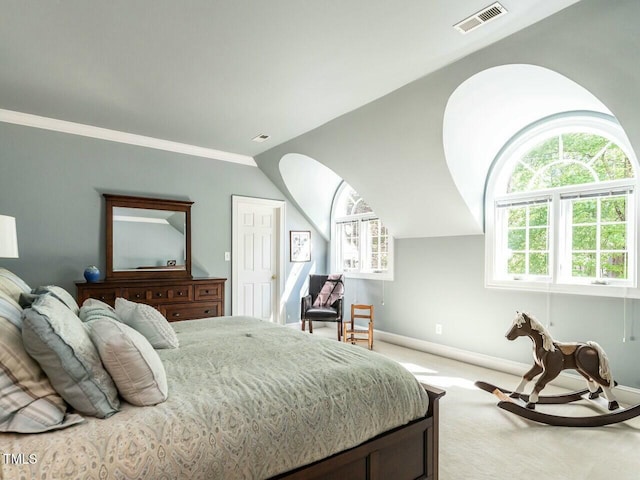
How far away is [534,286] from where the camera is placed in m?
3.66

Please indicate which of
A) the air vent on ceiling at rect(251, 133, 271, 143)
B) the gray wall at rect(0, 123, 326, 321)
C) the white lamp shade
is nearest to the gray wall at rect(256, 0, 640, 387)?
the air vent on ceiling at rect(251, 133, 271, 143)

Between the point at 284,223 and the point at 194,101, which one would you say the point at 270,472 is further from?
the point at 284,223

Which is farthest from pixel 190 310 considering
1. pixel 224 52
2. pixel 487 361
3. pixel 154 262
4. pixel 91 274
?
pixel 487 361

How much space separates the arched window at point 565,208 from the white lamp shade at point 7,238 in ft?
14.2

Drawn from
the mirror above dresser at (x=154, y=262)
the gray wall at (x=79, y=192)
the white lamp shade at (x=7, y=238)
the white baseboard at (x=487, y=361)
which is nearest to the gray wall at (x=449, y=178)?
the white baseboard at (x=487, y=361)

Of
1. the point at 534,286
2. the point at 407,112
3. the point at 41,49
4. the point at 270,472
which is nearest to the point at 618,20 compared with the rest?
the point at 407,112

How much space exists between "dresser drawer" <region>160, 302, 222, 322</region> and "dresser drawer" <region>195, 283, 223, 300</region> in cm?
7

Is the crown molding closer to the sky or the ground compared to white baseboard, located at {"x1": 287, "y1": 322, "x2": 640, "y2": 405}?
closer to the sky

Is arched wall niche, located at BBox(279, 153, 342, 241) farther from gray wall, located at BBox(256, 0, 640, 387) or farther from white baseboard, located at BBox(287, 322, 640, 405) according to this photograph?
white baseboard, located at BBox(287, 322, 640, 405)

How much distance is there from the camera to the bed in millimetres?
1067

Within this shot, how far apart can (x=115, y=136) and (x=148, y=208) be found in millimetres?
888

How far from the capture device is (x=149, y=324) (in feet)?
6.95

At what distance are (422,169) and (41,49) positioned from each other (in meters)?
3.34

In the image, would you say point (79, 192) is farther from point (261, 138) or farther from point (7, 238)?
point (261, 138)
